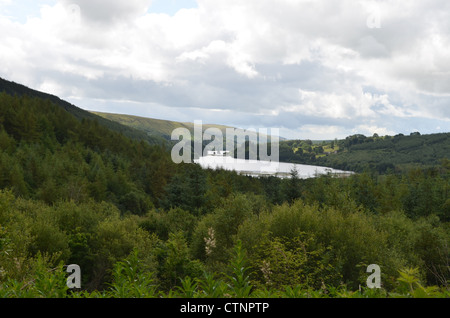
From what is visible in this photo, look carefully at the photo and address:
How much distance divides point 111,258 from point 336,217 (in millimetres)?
26412

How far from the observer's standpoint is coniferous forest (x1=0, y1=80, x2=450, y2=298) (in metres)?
6.37

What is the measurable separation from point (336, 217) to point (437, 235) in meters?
22.9

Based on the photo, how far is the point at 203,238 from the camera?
4181 cm

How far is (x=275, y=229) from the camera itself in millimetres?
34062

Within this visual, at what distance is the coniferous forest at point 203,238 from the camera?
6371 millimetres

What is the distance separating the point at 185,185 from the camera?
76.2 metres

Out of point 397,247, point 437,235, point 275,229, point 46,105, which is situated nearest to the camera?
point 275,229

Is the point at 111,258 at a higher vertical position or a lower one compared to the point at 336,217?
lower

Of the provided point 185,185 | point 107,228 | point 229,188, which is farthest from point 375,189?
point 107,228
